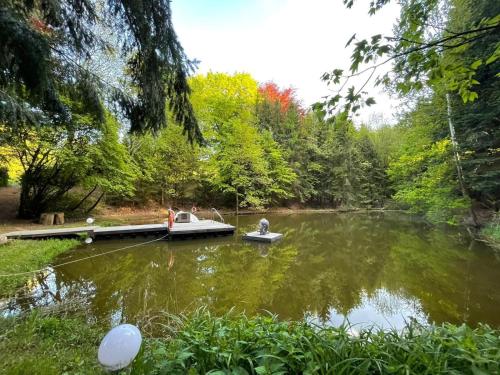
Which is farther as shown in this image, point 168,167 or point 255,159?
point 255,159

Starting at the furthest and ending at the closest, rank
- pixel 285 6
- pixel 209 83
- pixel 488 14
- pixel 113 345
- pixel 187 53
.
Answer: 1. pixel 209 83
2. pixel 488 14
3. pixel 187 53
4. pixel 285 6
5. pixel 113 345

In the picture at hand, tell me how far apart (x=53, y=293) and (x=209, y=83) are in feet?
62.6

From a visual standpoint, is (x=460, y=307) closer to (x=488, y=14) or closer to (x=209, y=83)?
(x=488, y=14)

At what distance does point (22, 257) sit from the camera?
20.2 feet

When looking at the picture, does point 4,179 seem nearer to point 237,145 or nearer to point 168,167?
point 168,167

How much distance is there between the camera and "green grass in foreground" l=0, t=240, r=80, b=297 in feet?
15.9

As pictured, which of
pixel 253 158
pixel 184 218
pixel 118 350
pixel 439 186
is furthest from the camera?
pixel 253 158

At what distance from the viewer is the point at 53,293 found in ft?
16.4

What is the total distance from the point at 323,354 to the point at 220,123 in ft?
65.8

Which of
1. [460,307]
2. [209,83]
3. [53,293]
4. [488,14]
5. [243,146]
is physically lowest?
[460,307]

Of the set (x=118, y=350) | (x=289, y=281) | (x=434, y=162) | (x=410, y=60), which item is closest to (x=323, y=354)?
(x=118, y=350)

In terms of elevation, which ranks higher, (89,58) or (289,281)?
(89,58)

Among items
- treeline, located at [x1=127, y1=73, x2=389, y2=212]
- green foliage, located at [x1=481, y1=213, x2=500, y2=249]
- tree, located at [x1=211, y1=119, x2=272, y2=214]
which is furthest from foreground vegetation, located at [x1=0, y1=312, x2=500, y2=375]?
tree, located at [x1=211, y1=119, x2=272, y2=214]

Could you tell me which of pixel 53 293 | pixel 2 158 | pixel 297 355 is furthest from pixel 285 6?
pixel 2 158
